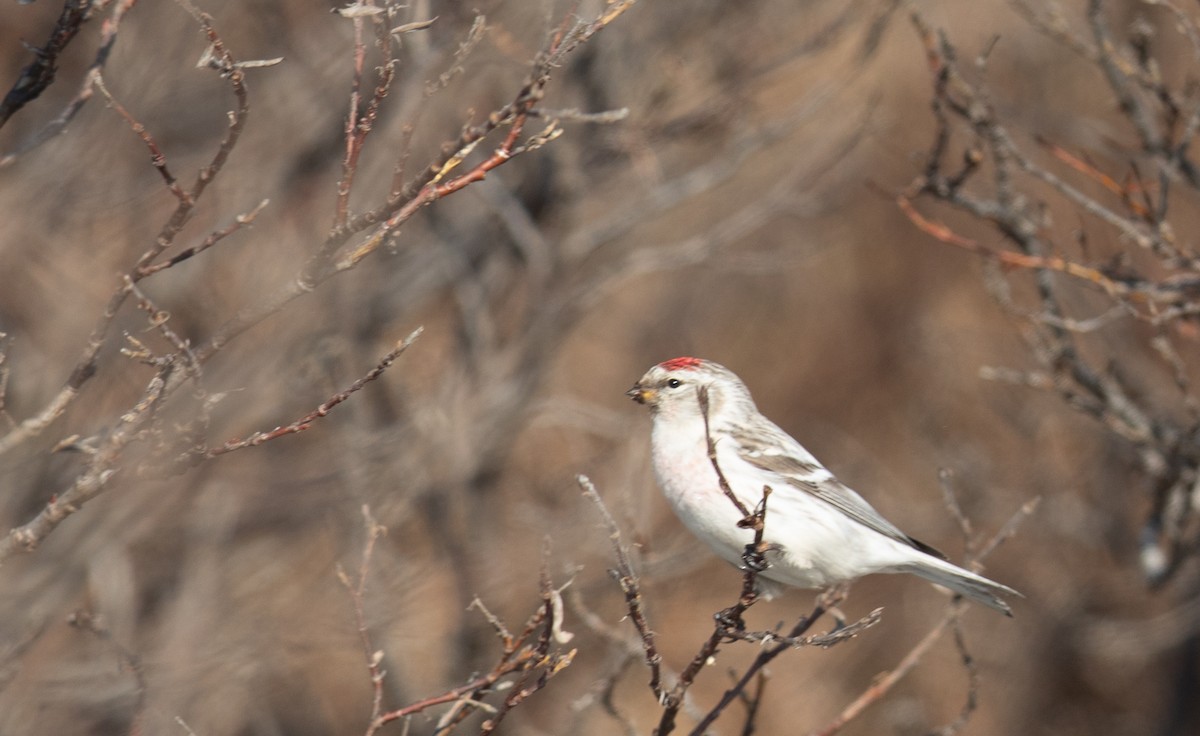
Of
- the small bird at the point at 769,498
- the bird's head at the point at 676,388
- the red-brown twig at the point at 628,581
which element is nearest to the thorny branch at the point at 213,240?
the red-brown twig at the point at 628,581

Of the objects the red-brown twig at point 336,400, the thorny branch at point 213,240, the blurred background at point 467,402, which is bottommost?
the blurred background at point 467,402

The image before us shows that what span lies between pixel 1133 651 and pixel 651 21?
5.81m

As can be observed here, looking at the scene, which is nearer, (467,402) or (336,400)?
Result: (336,400)

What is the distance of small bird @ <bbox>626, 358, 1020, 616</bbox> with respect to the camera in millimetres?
4262

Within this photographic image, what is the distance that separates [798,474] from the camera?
4746 millimetres

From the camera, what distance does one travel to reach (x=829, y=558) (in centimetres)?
443

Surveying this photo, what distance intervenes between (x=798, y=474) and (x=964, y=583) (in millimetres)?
731

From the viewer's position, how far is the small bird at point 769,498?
4262mm

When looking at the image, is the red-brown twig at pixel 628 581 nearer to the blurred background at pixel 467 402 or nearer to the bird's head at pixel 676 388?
the blurred background at pixel 467 402

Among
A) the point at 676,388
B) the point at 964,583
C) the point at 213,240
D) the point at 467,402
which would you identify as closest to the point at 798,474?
the point at 676,388

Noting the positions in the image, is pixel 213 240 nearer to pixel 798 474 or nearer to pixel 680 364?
pixel 680 364

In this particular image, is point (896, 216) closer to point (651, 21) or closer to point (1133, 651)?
point (1133, 651)

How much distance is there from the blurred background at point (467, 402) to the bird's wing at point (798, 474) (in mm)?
500

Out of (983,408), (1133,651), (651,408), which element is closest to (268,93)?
(651,408)
